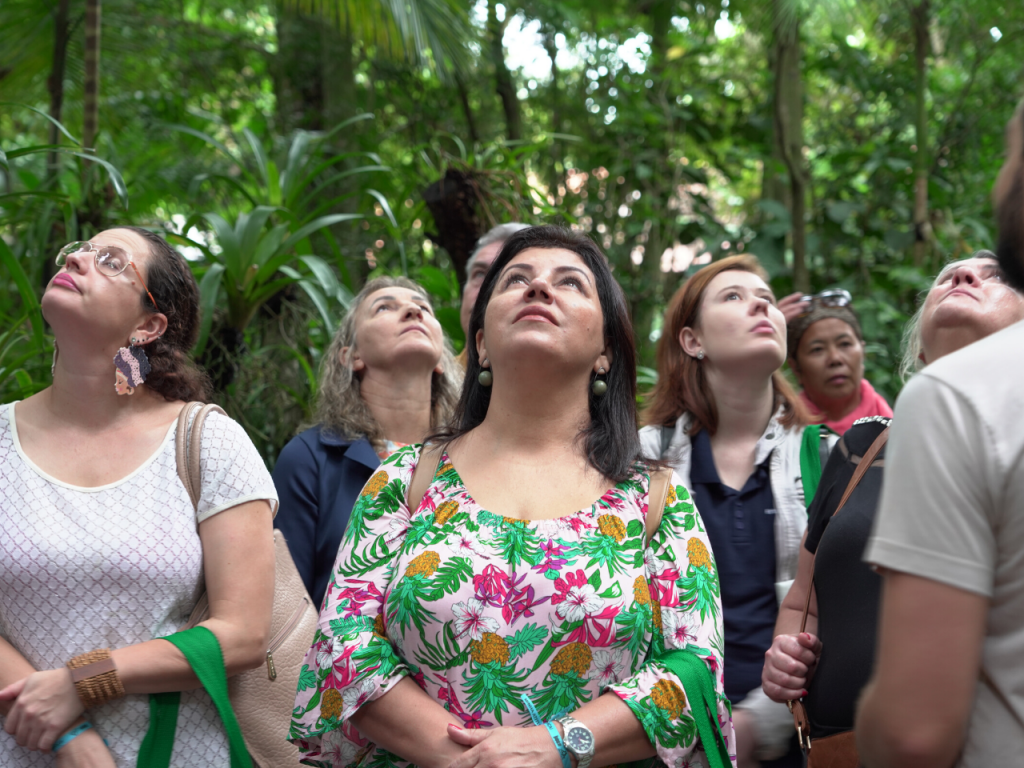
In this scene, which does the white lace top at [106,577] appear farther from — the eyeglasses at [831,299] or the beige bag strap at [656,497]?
the eyeglasses at [831,299]

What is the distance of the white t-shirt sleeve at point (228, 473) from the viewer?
178 cm

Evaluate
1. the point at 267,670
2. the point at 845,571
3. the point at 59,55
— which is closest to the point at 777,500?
the point at 845,571

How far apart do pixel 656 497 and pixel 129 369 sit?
3.80ft

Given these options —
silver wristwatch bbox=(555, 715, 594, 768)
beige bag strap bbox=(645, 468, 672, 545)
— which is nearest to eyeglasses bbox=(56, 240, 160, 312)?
beige bag strap bbox=(645, 468, 672, 545)

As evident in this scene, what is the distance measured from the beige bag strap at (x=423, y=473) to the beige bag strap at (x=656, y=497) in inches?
17.3

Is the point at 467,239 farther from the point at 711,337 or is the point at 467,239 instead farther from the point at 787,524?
the point at 787,524

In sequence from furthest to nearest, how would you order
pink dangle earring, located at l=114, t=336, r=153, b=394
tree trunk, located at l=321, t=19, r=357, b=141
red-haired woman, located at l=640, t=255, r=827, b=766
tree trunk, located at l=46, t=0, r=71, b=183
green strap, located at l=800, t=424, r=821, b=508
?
tree trunk, located at l=321, t=19, r=357, b=141
tree trunk, located at l=46, t=0, r=71, b=183
green strap, located at l=800, t=424, r=821, b=508
red-haired woman, located at l=640, t=255, r=827, b=766
pink dangle earring, located at l=114, t=336, r=153, b=394

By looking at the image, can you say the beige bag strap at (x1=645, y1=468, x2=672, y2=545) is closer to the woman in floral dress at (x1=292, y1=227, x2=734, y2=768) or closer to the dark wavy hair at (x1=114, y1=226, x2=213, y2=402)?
the woman in floral dress at (x1=292, y1=227, x2=734, y2=768)

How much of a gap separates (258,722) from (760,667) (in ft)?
3.99

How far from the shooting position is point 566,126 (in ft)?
25.9

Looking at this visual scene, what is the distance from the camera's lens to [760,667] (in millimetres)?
2182

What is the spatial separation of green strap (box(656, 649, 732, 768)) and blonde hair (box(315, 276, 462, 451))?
1.37 m

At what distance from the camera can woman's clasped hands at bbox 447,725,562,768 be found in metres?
1.40

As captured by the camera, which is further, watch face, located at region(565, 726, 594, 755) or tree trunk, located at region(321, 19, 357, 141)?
tree trunk, located at region(321, 19, 357, 141)
